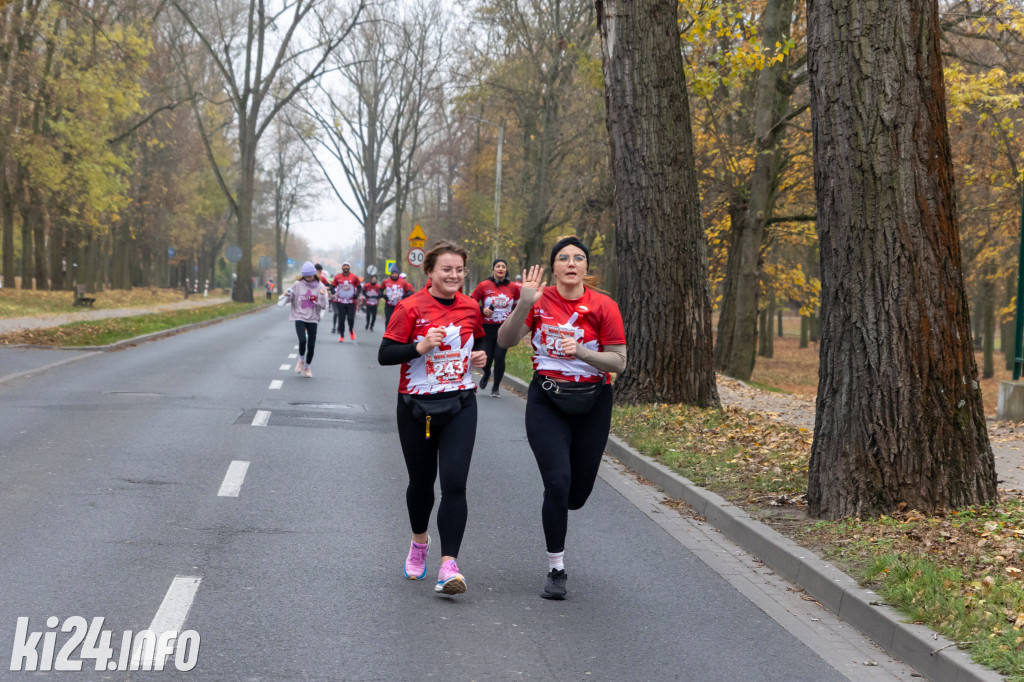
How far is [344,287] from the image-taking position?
27594 millimetres

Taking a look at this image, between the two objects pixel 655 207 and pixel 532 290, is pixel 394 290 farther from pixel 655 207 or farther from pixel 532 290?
pixel 532 290

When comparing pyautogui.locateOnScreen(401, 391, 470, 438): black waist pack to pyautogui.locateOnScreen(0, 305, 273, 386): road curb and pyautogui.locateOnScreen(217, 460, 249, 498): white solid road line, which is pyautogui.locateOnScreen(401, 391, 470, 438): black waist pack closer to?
pyautogui.locateOnScreen(217, 460, 249, 498): white solid road line

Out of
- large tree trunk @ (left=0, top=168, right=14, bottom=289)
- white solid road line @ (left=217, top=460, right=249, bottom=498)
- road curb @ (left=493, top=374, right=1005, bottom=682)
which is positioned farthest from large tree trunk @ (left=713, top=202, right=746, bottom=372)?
large tree trunk @ (left=0, top=168, right=14, bottom=289)

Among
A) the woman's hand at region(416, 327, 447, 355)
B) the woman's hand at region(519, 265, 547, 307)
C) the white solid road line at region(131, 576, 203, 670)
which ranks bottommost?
the white solid road line at region(131, 576, 203, 670)

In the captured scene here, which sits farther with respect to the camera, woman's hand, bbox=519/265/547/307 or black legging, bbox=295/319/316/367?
black legging, bbox=295/319/316/367

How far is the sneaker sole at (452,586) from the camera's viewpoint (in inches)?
224

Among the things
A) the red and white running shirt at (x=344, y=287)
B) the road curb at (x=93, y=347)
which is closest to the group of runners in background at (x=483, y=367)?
the road curb at (x=93, y=347)

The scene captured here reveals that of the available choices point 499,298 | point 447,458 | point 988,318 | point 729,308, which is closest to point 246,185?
point 729,308

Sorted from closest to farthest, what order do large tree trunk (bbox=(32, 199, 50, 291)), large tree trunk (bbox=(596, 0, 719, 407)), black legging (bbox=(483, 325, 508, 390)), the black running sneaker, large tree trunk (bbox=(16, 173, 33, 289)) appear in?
the black running sneaker
large tree trunk (bbox=(596, 0, 719, 407))
black legging (bbox=(483, 325, 508, 390))
large tree trunk (bbox=(16, 173, 33, 289))
large tree trunk (bbox=(32, 199, 50, 291))

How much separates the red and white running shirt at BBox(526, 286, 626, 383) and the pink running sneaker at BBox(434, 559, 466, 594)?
1.09 meters

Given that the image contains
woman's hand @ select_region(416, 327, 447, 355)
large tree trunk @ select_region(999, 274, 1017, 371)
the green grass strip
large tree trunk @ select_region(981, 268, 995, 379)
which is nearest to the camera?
woman's hand @ select_region(416, 327, 447, 355)

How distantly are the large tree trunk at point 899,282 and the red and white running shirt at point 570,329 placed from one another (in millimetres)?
2208

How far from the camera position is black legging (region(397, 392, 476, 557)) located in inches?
228

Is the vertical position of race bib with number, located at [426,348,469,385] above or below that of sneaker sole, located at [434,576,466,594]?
above
